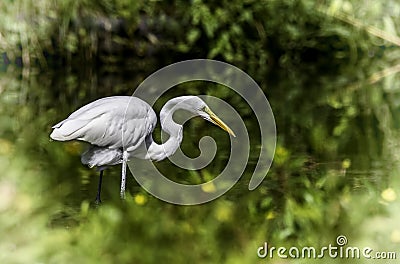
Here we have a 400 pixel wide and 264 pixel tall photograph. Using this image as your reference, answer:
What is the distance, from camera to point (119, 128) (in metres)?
2.85

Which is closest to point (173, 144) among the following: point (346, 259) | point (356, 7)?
point (346, 259)

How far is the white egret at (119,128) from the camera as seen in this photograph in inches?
110

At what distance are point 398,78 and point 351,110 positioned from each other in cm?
178

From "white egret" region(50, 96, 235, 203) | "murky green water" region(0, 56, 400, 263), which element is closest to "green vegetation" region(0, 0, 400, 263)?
"murky green water" region(0, 56, 400, 263)

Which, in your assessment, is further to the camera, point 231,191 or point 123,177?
point 231,191
